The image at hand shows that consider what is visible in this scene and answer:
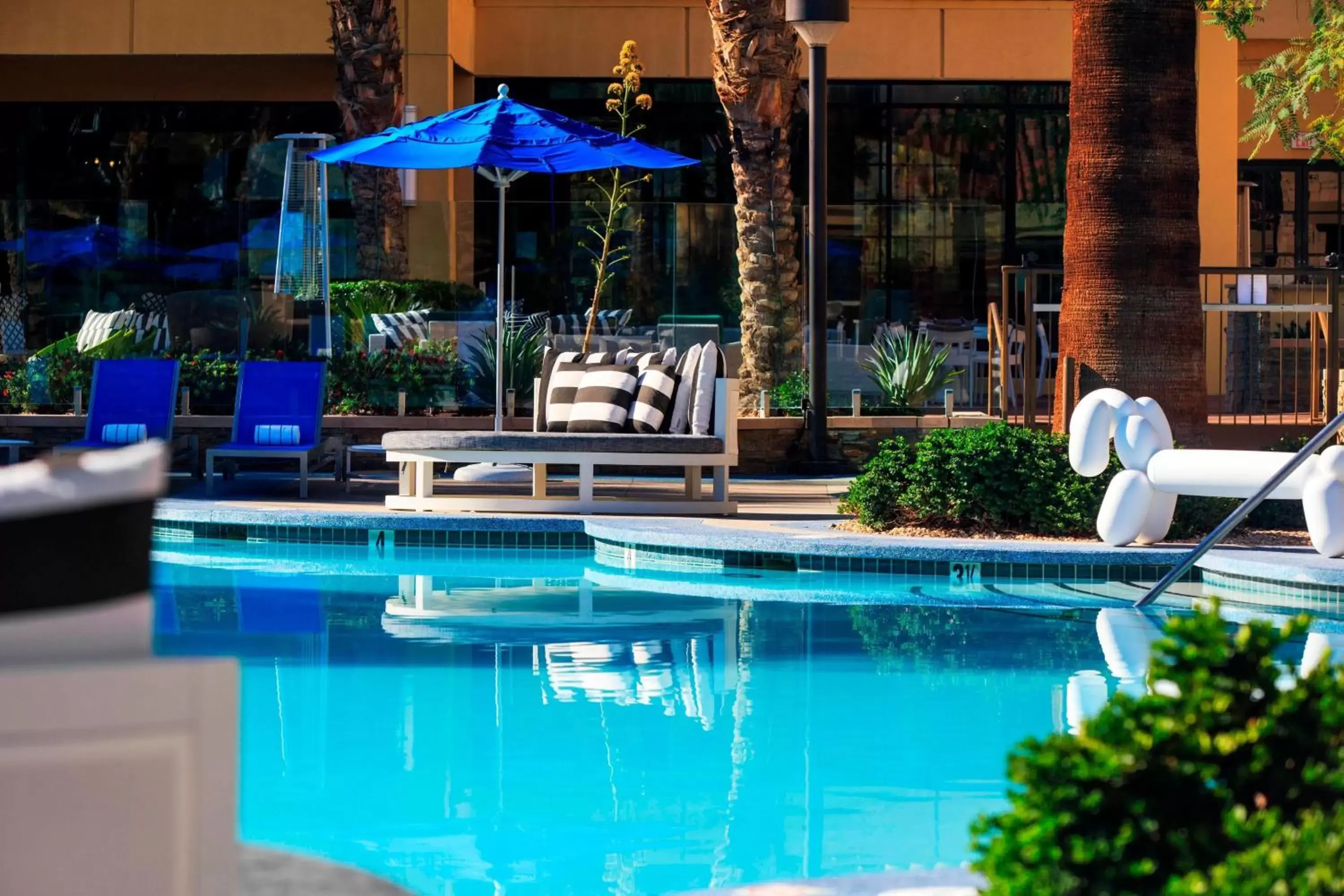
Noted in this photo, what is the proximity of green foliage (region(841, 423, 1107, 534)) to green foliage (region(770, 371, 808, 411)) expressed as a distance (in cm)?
408

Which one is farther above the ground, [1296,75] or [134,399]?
[1296,75]

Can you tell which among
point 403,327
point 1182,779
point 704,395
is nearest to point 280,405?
point 403,327

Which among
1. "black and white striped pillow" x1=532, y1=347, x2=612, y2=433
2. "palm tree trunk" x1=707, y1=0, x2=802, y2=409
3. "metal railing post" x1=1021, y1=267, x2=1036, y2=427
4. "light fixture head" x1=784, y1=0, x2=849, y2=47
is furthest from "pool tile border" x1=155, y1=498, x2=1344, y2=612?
"light fixture head" x1=784, y1=0, x2=849, y2=47

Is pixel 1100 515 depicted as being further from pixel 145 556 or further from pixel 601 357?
pixel 145 556

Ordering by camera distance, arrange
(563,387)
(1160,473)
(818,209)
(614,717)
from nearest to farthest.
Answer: (614,717)
(1160,473)
(563,387)
(818,209)

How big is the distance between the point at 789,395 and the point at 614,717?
26.5ft

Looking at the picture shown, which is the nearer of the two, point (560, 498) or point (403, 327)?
point (560, 498)

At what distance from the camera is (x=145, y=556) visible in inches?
95.3

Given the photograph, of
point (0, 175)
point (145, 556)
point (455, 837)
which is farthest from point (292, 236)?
point (145, 556)

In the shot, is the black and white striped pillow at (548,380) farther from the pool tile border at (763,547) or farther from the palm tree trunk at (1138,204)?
the palm tree trunk at (1138,204)

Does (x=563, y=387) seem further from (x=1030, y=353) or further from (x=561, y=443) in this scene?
(x=1030, y=353)

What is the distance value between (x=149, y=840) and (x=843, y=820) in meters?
2.99

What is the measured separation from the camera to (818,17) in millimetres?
12672

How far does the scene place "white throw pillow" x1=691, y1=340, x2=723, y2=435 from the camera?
1120cm
